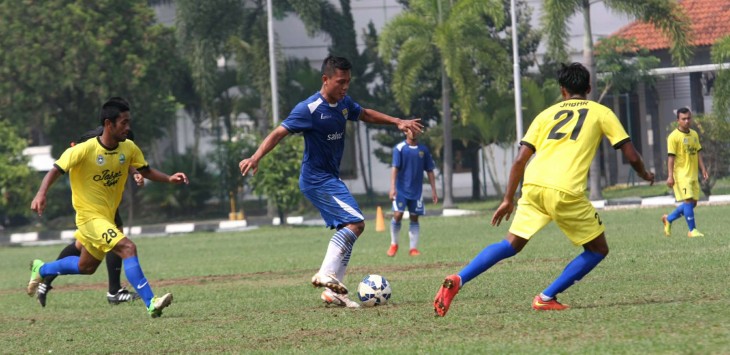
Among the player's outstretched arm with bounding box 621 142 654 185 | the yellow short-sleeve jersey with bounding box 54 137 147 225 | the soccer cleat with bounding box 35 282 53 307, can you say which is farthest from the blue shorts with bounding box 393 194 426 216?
the player's outstretched arm with bounding box 621 142 654 185

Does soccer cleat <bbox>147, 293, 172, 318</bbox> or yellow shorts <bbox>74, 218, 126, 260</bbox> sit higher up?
yellow shorts <bbox>74, 218, 126, 260</bbox>

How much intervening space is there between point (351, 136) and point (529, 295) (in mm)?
36247

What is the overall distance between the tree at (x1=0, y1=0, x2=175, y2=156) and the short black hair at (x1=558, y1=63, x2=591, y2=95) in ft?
106

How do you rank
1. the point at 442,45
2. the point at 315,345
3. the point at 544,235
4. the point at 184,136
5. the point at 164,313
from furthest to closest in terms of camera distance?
the point at 184,136, the point at 442,45, the point at 544,235, the point at 164,313, the point at 315,345

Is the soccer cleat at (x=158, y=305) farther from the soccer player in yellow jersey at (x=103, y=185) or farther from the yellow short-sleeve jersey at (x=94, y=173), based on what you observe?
the yellow short-sleeve jersey at (x=94, y=173)

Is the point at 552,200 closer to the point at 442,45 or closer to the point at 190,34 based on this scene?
the point at 442,45

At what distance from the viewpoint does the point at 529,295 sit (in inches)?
429

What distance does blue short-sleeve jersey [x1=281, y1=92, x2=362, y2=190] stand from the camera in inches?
428

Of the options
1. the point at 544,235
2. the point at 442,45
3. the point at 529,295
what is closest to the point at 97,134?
the point at 529,295

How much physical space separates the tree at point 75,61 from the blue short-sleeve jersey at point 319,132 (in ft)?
99.0

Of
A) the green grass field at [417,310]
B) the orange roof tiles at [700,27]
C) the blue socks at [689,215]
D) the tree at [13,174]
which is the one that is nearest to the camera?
the green grass field at [417,310]

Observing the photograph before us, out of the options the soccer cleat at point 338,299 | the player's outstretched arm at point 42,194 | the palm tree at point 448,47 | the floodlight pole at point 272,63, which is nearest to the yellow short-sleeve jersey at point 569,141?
the soccer cleat at point 338,299

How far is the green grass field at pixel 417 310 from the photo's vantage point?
8.05 metres

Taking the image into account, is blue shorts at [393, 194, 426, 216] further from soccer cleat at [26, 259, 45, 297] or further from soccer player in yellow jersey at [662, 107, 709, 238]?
soccer cleat at [26, 259, 45, 297]
